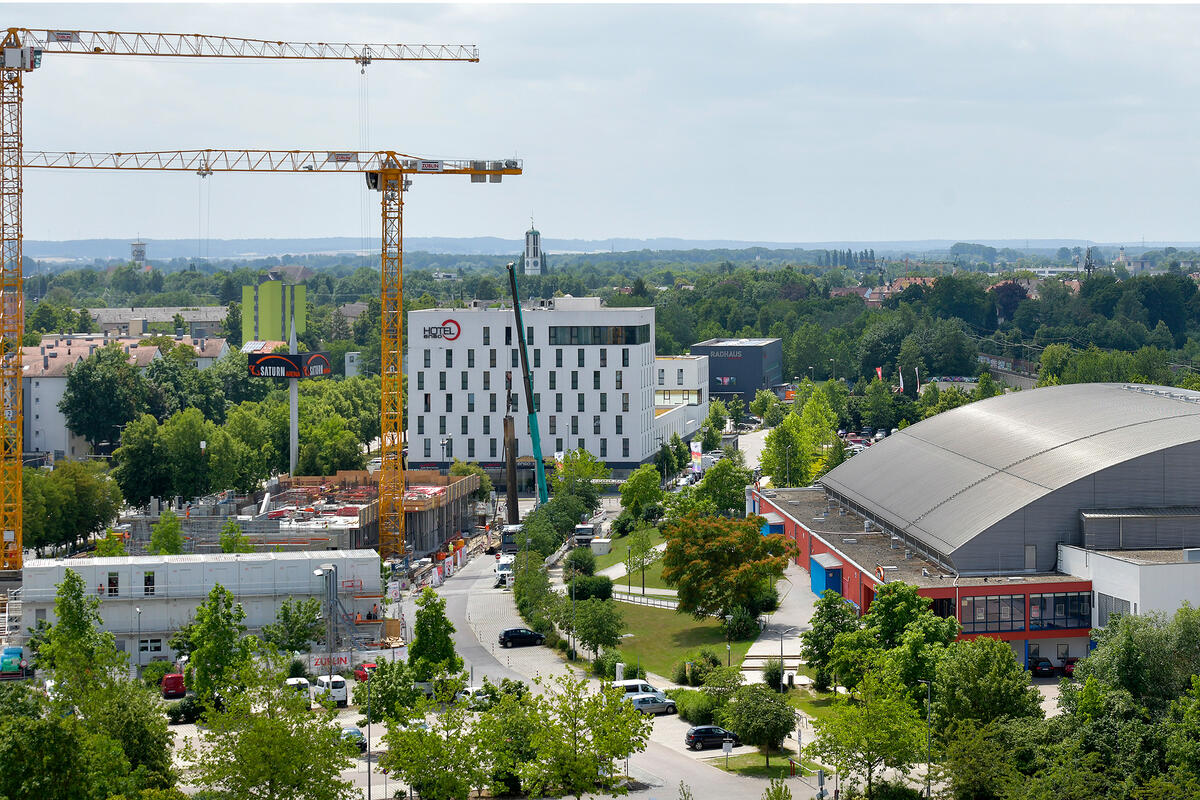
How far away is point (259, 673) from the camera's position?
41188 millimetres

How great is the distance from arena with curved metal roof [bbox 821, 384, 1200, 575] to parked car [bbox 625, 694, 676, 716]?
15484mm

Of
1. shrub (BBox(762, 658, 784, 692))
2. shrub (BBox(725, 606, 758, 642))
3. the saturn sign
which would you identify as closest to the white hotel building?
the saturn sign

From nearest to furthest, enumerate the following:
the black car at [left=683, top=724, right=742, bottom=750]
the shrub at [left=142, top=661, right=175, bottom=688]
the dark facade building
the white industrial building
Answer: the black car at [left=683, top=724, right=742, bottom=750] → the shrub at [left=142, top=661, right=175, bottom=688] → the white industrial building → the dark facade building

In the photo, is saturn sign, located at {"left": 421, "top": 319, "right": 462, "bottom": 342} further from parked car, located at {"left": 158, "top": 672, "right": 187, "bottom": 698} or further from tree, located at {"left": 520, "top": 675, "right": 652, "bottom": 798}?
tree, located at {"left": 520, "top": 675, "right": 652, "bottom": 798}

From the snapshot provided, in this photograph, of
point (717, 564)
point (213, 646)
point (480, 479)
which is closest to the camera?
point (213, 646)

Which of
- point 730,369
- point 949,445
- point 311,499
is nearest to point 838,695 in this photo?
point 949,445

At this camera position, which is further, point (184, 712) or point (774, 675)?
point (774, 675)

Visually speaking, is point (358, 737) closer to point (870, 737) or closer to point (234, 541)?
point (870, 737)

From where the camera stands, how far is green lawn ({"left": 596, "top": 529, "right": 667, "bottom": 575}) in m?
79.8

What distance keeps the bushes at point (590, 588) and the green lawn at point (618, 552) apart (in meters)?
10.8

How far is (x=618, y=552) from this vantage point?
272 ft

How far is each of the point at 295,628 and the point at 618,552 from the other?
101 feet

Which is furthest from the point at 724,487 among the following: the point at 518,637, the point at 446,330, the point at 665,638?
the point at 446,330

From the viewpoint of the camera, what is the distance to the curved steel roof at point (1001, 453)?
201 feet
